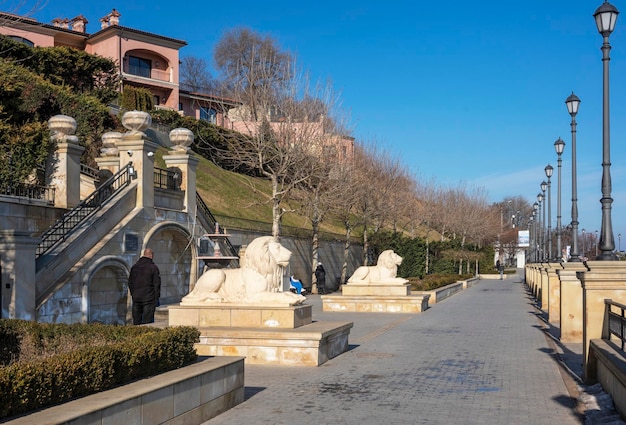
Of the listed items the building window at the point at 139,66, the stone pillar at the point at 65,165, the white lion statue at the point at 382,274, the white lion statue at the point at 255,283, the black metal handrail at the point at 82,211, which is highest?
the building window at the point at 139,66

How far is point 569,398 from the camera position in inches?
356

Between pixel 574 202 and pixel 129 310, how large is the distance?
548 inches

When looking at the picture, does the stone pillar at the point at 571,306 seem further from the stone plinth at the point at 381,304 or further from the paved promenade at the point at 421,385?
the stone plinth at the point at 381,304

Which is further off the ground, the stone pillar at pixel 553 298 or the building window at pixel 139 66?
the building window at pixel 139 66

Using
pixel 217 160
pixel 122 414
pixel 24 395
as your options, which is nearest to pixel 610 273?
pixel 122 414

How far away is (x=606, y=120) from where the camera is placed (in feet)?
42.3

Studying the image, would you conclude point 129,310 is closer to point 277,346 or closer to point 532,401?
point 277,346

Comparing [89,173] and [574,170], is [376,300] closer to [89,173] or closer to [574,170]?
[574,170]

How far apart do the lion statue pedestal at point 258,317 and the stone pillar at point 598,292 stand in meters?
4.01

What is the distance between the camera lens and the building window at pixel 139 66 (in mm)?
60500

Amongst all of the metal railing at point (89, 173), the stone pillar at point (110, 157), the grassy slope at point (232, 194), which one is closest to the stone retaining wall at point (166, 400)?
the stone pillar at point (110, 157)

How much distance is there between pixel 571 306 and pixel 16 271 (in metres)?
11.4

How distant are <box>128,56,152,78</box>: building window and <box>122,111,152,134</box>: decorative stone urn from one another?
4241 cm

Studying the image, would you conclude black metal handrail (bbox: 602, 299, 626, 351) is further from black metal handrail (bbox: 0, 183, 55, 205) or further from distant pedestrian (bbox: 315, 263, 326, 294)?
distant pedestrian (bbox: 315, 263, 326, 294)
